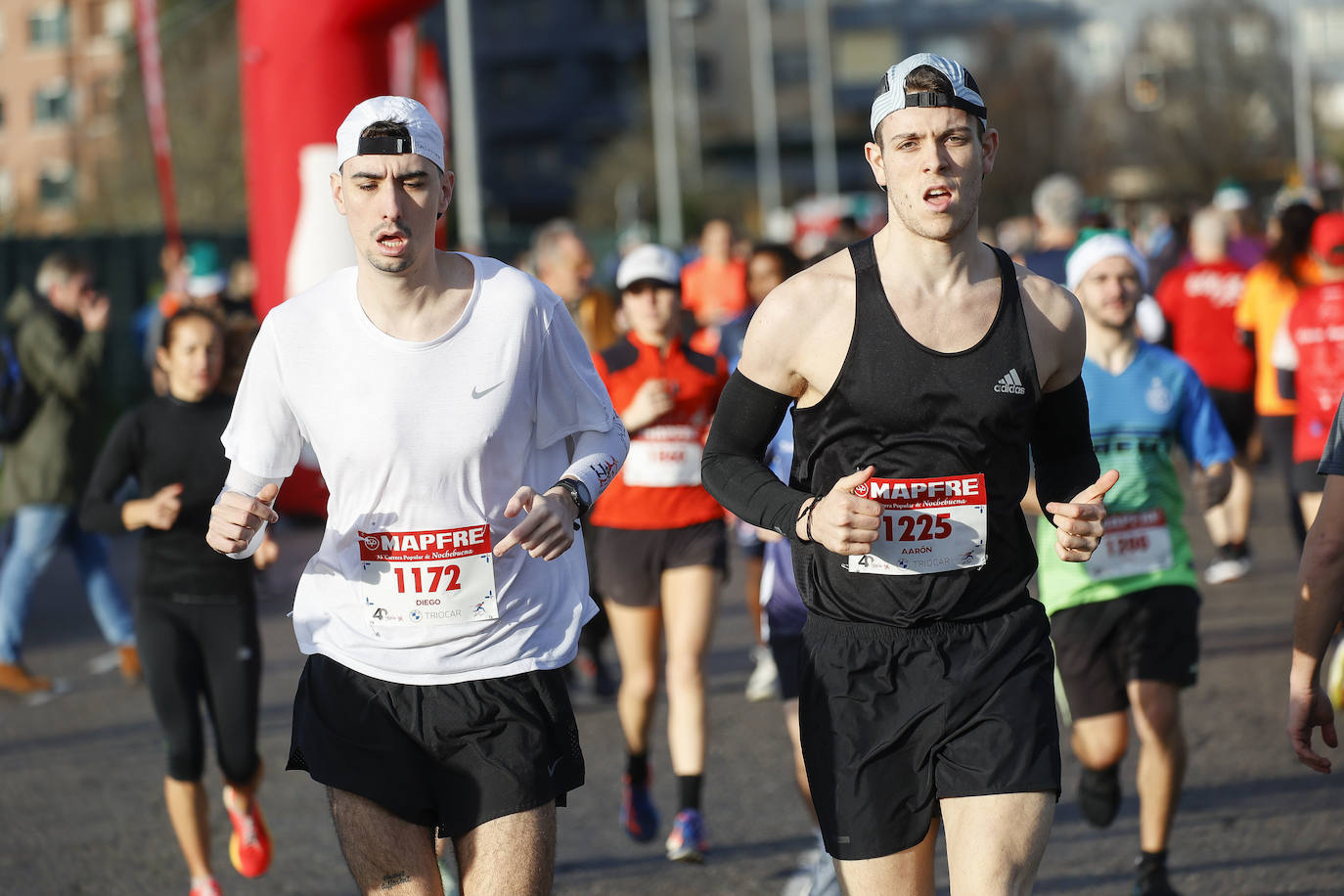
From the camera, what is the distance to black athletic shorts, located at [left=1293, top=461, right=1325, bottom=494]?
8.04 m

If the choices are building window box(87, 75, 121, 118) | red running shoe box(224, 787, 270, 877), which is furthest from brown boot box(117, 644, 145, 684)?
building window box(87, 75, 121, 118)

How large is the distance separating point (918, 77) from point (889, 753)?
1436mm

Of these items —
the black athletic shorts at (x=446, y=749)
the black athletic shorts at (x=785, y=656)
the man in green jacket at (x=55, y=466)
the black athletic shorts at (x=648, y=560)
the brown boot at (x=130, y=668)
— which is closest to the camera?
the black athletic shorts at (x=446, y=749)

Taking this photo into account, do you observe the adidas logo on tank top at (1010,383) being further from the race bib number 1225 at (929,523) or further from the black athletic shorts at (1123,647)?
the black athletic shorts at (1123,647)

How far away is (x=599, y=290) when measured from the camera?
323 inches

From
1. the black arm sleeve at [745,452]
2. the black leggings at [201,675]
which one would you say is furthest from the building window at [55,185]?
the black arm sleeve at [745,452]

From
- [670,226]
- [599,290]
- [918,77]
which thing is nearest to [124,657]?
[599,290]

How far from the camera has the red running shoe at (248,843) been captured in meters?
Answer: 5.84

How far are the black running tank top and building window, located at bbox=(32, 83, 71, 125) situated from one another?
6392 centimetres

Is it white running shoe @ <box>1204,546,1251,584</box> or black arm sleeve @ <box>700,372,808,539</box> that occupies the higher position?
black arm sleeve @ <box>700,372,808,539</box>

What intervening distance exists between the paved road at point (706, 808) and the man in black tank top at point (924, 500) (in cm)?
221

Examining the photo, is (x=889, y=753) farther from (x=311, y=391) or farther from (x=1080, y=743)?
(x=1080, y=743)

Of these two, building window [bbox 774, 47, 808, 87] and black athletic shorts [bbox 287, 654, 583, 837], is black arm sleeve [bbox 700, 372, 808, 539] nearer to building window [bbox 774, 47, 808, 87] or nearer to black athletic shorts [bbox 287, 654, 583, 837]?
black athletic shorts [bbox 287, 654, 583, 837]

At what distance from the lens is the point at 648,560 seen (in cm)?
685
